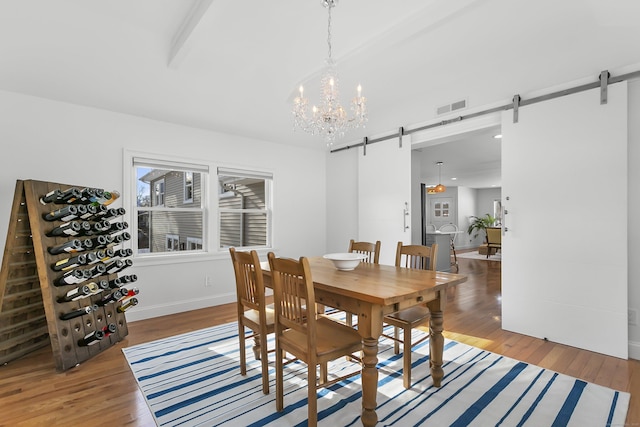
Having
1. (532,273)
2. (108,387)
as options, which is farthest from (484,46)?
(108,387)

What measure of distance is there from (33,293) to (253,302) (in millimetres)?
Answer: 2077

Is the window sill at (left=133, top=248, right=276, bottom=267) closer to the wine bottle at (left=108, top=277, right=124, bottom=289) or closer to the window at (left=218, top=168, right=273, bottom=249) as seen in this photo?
the window at (left=218, top=168, right=273, bottom=249)

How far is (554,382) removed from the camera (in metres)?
2.27

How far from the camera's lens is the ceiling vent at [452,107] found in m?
3.58

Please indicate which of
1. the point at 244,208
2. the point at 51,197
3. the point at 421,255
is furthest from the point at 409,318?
the point at 244,208

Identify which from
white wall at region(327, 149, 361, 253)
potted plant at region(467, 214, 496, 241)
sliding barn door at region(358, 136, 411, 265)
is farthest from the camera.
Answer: potted plant at region(467, 214, 496, 241)

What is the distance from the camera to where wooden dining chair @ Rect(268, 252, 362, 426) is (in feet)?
5.62

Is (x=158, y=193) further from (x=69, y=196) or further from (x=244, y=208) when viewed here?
(x=69, y=196)

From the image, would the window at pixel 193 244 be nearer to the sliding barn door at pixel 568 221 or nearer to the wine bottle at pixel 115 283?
the wine bottle at pixel 115 283

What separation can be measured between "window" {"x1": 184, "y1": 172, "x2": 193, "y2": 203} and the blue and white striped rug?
2137 millimetres

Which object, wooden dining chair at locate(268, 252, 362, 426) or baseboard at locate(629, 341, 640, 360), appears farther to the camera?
baseboard at locate(629, 341, 640, 360)

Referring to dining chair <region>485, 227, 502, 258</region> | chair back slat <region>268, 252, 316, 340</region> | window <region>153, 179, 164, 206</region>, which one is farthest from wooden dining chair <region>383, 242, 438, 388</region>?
dining chair <region>485, 227, 502, 258</region>

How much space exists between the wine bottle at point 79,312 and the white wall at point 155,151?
3.32ft

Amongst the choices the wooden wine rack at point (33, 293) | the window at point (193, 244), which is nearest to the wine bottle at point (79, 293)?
the wooden wine rack at point (33, 293)
